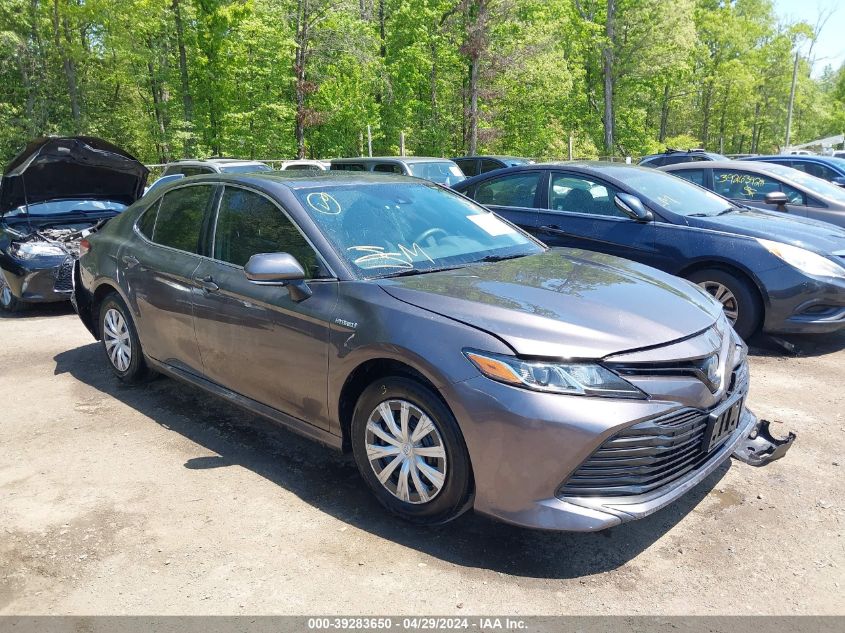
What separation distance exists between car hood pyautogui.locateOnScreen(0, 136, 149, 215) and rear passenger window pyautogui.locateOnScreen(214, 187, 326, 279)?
13.9 ft

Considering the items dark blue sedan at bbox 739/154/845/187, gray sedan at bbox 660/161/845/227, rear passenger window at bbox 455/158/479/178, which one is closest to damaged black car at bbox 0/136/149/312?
gray sedan at bbox 660/161/845/227

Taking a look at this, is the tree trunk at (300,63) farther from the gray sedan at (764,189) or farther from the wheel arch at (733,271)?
the wheel arch at (733,271)

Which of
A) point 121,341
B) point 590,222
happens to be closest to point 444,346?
point 121,341

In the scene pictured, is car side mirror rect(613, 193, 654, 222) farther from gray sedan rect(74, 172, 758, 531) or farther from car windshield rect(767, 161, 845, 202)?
car windshield rect(767, 161, 845, 202)

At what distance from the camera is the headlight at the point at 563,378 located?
8.61 ft

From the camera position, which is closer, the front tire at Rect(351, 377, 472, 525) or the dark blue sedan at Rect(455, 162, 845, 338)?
the front tire at Rect(351, 377, 472, 525)

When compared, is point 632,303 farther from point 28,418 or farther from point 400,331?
point 28,418

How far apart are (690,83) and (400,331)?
48.8 m

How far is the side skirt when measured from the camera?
3.39 meters

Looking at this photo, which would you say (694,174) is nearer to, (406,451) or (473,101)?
(406,451)

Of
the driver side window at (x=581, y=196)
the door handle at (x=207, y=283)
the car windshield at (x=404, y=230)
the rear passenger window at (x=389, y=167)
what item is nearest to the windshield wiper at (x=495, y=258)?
the car windshield at (x=404, y=230)

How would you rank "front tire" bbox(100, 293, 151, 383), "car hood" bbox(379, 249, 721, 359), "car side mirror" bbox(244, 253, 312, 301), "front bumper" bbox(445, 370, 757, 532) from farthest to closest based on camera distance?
"front tire" bbox(100, 293, 151, 383)
"car side mirror" bbox(244, 253, 312, 301)
"car hood" bbox(379, 249, 721, 359)
"front bumper" bbox(445, 370, 757, 532)

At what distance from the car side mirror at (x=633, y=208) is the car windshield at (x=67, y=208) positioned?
6.43 meters

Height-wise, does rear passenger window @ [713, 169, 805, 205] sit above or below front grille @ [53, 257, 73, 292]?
above
